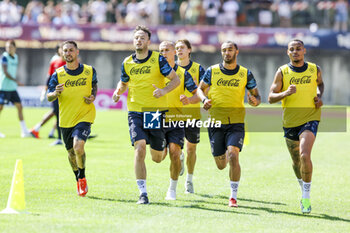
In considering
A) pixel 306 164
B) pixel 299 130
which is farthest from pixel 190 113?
pixel 306 164

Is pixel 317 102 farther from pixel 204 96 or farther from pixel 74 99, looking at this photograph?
pixel 74 99

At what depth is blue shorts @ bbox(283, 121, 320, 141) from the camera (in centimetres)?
966

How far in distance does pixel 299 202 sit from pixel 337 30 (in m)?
25.0

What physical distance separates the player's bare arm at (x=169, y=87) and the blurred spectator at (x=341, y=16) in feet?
83.6

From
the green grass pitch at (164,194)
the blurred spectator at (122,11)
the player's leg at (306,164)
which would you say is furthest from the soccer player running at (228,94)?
the blurred spectator at (122,11)

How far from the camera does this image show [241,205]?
9.89 m

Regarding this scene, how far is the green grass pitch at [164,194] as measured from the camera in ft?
26.9

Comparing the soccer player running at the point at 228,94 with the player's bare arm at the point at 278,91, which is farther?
the soccer player running at the point at 228,94

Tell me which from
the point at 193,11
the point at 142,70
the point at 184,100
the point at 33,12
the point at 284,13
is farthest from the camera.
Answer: the point at 33,12

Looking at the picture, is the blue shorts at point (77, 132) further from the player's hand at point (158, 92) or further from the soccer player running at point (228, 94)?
the soccer player running at point (228, 94)

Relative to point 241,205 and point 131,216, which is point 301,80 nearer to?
point 241,205

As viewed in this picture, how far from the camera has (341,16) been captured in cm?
3394

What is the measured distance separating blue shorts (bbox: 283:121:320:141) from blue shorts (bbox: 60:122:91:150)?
9.88ft

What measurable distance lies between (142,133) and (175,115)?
99 cm
